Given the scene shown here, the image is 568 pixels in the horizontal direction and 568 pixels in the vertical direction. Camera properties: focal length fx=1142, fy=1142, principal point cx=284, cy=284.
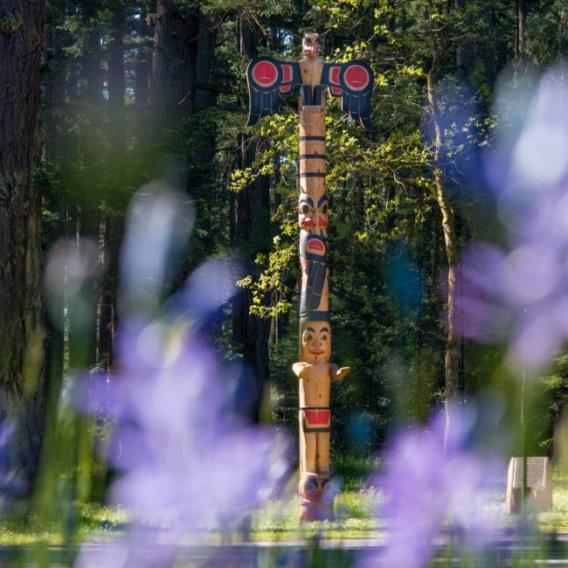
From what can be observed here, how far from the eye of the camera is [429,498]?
2184mm

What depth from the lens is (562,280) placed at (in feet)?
57.5

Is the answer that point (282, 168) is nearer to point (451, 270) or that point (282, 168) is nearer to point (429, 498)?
point (451, 270)

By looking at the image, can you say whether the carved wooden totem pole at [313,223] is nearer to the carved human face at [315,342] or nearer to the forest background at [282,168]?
the carved human face at [315,342]

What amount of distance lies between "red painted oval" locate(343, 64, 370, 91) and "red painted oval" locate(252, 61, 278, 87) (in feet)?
2.80

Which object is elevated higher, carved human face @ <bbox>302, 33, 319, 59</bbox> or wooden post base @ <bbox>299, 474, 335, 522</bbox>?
carved human face @ <bbox>302, 33, 319, 59</bbox>

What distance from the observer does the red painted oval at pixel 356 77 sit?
1313 cm

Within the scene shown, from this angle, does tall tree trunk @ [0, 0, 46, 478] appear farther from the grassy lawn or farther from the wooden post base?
the wooden post base

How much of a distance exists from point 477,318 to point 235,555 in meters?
20.1

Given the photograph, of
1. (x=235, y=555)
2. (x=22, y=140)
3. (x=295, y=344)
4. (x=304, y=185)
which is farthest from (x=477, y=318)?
(x=235, y=555)

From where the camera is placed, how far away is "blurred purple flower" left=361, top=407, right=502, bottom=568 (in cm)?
204

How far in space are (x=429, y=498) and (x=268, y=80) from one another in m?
11.1

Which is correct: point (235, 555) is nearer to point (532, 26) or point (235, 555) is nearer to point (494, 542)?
point (494, 542)

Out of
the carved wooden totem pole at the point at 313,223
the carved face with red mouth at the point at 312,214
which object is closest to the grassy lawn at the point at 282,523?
the carved wooden totem pole at the point at 313,223

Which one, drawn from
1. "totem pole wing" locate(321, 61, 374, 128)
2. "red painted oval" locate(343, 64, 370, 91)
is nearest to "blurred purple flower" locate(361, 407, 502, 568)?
"totem pole wing" locate(321, 61, 374, 128)
